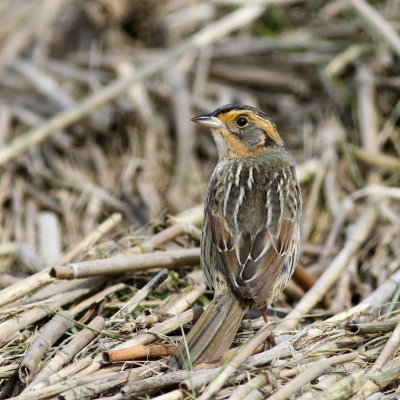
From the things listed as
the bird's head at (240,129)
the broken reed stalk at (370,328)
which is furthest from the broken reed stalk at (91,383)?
the bird's head at (240,129)

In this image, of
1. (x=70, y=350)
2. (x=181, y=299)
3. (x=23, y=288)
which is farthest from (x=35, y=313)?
(x=181, y=299)

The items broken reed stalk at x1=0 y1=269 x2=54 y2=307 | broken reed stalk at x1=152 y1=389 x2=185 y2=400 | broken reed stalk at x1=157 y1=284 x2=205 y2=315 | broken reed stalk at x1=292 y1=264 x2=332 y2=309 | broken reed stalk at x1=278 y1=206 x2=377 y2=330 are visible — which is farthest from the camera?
broken reed stalk at x1=292 y1=264 x2=332 y2=309

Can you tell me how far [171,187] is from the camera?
7.23m

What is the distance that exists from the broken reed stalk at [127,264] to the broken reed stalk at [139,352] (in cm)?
75

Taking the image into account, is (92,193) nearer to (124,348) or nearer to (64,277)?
(64,277)

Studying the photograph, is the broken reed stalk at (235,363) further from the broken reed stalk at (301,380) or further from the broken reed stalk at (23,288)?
the broken reed stalk at (23,288)

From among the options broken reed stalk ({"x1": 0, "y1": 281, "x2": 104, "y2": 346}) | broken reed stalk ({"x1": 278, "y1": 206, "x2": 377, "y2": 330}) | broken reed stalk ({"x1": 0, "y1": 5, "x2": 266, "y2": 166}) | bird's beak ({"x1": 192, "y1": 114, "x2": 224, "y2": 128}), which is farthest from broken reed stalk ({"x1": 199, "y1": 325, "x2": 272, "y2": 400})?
broken reed stalk ({"x1": 0, "y1": 5, "x2": 266, "y2": 166})

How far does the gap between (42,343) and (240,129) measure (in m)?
1.98

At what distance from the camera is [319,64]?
791 centimetres

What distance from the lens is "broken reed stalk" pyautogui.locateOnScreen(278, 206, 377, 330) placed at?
15.5ft

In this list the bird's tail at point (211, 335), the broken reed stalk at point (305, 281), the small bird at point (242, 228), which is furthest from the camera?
the broken reed stalk at point (305, 281)

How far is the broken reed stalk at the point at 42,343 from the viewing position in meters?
3.80

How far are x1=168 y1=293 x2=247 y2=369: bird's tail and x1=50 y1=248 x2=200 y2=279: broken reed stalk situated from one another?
2.17 ft

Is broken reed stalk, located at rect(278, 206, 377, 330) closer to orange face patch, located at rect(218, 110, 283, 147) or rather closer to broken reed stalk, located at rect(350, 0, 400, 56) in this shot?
orange face patch, located at rect(218, 110, 283, 147)
